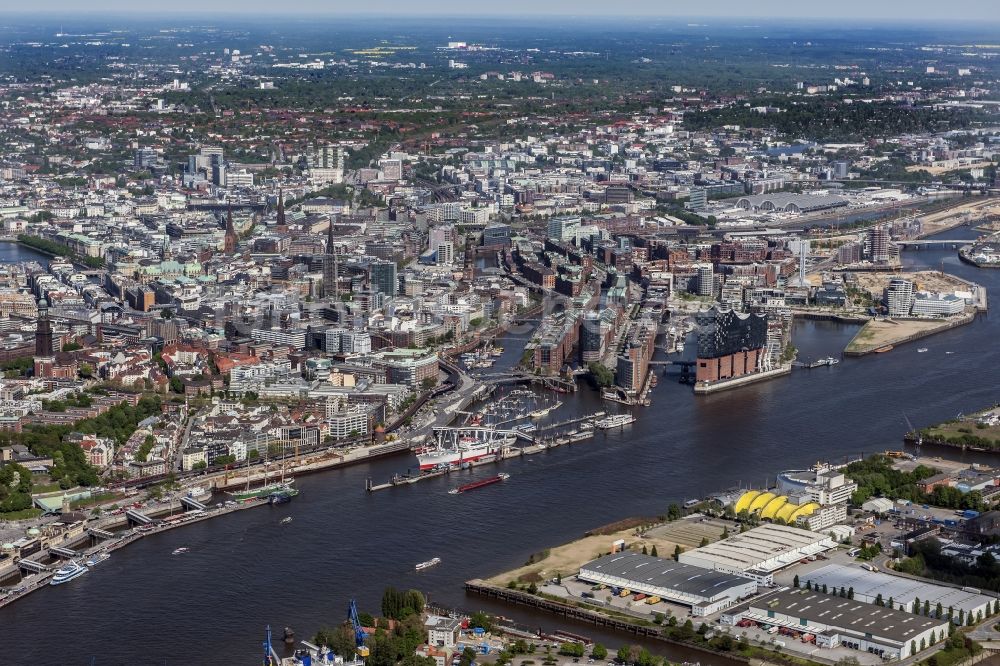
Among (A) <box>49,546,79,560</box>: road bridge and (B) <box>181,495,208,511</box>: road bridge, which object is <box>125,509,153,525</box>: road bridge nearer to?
(B) <box>181,495,208,511</box>: road bridge

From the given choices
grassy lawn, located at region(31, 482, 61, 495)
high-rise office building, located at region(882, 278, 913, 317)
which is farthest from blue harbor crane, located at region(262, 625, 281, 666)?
high-rise office building, located at region(882, 278, 913, 317)

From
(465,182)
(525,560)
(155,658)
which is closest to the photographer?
(155,658)

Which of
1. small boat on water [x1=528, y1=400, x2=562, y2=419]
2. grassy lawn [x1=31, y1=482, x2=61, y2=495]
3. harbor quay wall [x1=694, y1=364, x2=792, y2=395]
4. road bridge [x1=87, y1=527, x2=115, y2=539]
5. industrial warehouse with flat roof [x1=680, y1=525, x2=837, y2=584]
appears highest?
industrial warehouse with flat roof [x1=680, y1=525, x2=837, y2=584]

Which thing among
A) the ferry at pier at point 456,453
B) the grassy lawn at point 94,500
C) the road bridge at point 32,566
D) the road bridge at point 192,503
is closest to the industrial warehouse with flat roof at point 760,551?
the ferry at pier at point 456,453

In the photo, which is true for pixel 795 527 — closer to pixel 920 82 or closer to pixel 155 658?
pixel 155 658

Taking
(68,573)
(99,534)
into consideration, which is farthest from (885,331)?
(68,573)

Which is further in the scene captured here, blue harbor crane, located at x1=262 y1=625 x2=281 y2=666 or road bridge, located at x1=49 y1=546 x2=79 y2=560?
road bridge, located at x1=49 y1=546 x2=79 y2=560

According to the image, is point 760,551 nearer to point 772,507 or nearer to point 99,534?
point 772,507

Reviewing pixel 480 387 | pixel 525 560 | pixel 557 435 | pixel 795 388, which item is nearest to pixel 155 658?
pixel 525 560
